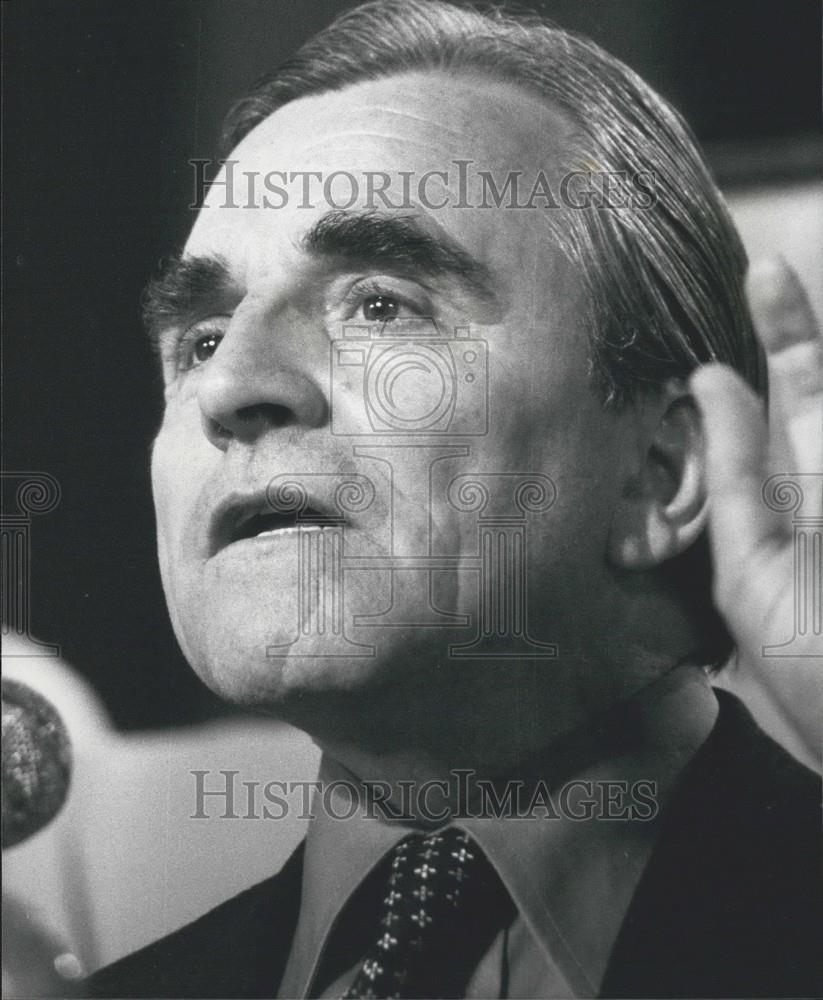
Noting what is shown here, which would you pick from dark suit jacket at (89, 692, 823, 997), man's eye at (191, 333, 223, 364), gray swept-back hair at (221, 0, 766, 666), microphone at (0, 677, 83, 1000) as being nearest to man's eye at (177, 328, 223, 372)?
man's eye at (191, 333, 223, 364)

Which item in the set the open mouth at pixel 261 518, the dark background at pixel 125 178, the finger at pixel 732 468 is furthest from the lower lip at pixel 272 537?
the finger at pixel 732 468

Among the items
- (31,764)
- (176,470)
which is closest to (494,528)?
(176,470)

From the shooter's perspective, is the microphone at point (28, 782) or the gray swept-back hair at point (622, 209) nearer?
the gray swept-back hair at point (622, 209)

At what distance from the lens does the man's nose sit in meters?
1.47

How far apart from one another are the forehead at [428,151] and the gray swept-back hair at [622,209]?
0.02m

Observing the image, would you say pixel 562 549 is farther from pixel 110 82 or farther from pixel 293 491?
pixel 110 82

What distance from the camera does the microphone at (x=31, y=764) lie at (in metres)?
1.64

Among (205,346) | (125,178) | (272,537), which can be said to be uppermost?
(125,178)

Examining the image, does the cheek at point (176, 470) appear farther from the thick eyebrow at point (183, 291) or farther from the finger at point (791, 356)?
the finger at point (791, 356)

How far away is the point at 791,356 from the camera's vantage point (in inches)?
59.2

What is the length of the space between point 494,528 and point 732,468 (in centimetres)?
26

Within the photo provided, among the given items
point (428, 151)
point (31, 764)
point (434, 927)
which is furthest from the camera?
point (31, 764)

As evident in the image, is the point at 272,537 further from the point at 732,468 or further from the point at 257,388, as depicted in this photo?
the point at 732,468

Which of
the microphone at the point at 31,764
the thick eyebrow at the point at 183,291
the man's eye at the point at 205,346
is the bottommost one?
the microphone at the point at 31,764
